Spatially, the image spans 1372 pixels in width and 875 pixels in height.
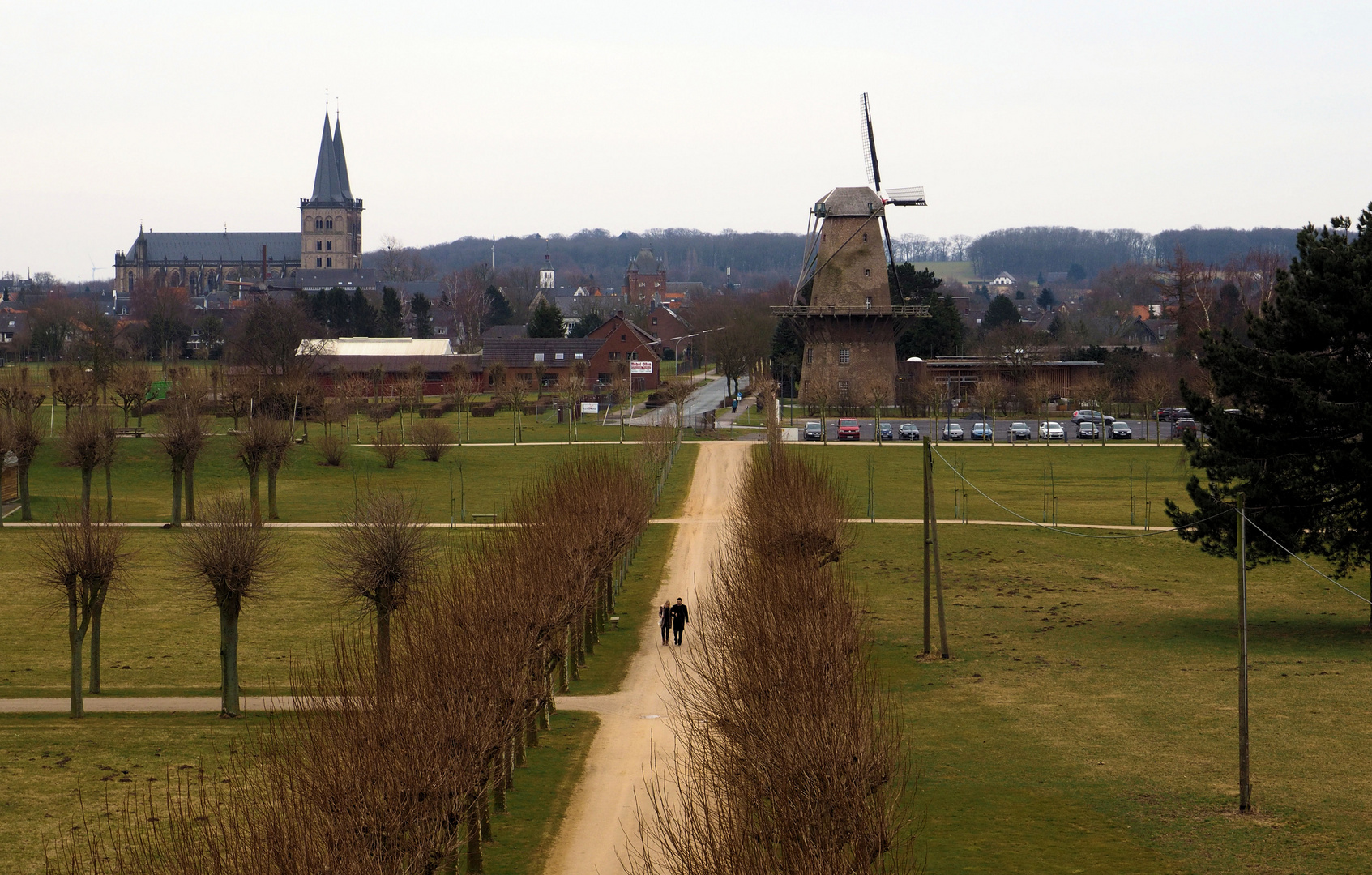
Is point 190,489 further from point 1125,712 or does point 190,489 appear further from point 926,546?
point 1125,712

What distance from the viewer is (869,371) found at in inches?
3612

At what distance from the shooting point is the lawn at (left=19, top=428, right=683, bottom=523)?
56.0 meters

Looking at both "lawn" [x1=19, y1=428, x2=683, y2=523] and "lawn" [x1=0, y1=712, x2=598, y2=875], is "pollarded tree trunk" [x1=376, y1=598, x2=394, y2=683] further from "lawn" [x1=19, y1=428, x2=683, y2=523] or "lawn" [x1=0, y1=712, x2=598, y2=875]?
"lawn" [x1=19, y1=428, x2=683, y2=523]

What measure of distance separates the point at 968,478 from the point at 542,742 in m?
43.1

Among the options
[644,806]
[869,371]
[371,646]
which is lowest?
[644,806]

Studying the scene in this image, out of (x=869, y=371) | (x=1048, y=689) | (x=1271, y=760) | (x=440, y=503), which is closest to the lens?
(x=1271, y=760)

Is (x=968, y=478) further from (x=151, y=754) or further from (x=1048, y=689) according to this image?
(x=151, y=754)

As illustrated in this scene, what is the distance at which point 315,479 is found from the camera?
217 feet

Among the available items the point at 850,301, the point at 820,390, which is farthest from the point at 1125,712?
the point at 820,390

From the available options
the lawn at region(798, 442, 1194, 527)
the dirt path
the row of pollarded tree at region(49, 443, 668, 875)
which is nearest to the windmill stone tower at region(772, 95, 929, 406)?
the lawn at region(798, 442, 1194, 527)

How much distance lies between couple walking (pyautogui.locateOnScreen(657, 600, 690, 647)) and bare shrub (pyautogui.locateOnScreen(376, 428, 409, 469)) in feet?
122

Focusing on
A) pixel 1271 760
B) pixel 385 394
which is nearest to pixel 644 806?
pixel 1271 760

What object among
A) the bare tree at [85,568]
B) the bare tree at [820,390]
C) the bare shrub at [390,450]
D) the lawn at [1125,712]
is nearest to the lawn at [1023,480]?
the lawn at [1125,712]

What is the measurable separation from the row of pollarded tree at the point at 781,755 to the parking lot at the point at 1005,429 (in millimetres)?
53536
